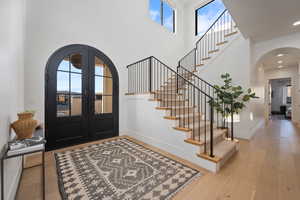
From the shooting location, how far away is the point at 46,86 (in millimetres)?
2662

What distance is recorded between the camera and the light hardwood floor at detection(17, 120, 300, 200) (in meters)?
1.50

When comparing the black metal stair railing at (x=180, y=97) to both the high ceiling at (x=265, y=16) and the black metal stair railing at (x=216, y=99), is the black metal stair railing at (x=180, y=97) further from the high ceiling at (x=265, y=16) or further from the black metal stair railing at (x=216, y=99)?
the high ceiling at (x=265, y=16)

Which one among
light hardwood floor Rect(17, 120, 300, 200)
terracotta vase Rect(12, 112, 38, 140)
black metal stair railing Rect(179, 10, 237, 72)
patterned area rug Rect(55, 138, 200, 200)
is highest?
black metal stair railing Rect(179, 10, 237, 72)

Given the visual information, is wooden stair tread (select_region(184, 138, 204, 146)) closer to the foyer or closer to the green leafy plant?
the foyer

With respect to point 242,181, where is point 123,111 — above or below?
above

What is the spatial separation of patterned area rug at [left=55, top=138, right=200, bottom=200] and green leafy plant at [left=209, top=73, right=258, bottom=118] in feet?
6.81

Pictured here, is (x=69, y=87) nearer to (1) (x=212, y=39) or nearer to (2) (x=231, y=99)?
(2) (x=231, y=99)

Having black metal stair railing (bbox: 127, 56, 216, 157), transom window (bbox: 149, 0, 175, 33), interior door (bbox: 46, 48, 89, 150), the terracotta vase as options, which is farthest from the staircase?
the terracotta vase

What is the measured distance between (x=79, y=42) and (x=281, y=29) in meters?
4.84

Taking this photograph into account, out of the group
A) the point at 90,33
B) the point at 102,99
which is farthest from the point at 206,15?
the point at 102,99

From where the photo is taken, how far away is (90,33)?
3.24 metres

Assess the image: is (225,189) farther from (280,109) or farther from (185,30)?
(280,109)

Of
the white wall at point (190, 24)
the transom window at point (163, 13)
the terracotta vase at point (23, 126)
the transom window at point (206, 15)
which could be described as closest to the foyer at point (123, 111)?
the terracotta vase at point (23, 126)

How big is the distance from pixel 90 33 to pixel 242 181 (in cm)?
421
